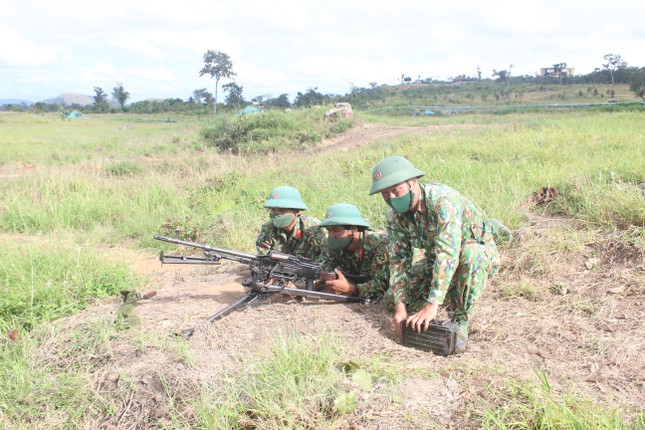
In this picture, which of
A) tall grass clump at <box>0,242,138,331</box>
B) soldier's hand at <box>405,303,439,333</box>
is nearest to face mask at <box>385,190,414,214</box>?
soldier's hand at <box>405,303,439,333</box>

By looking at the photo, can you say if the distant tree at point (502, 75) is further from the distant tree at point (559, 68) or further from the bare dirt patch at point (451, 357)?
the bare dirt patch at point (451, 357)

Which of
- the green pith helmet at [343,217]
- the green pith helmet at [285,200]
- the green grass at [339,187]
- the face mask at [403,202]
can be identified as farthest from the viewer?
the green grass at [339,187]

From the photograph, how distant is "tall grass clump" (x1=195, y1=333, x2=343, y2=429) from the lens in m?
2.58

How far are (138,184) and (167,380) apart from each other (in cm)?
603

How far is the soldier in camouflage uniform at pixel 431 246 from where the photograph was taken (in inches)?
121

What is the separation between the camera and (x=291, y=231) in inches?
172

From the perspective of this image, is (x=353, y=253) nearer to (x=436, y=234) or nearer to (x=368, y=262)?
(x=368, y=262)

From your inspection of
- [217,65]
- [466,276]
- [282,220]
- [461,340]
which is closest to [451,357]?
[461,340]

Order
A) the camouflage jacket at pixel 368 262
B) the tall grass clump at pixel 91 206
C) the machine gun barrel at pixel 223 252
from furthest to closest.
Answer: the tall grass clump at pixel 91 206 → the camouflage jacket at pixel 368 262 → the machine gun barrel at pixel 223 252

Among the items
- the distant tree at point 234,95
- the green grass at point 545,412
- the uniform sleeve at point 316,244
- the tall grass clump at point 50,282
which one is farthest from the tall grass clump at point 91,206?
the distant tree at point 234,95

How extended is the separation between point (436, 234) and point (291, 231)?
4.79 ft

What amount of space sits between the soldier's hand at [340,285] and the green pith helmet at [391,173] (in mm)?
982

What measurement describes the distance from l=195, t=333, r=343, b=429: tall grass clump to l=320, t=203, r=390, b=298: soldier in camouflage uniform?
108cm

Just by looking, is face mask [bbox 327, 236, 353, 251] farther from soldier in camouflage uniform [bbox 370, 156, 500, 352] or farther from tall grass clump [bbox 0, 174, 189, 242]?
tall grass clump [bbox 0, 174, 189, 242]
